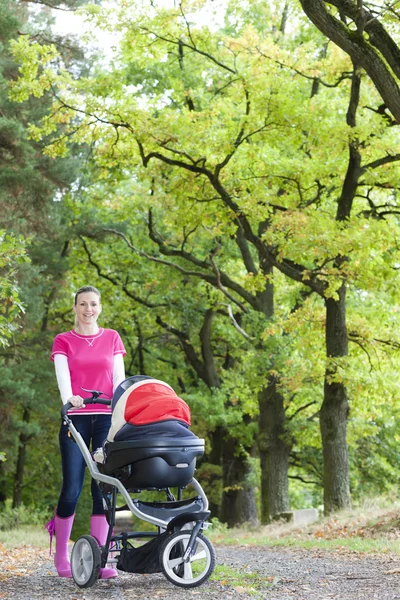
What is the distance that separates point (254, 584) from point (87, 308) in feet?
7.54

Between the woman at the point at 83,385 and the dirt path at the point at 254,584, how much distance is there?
0.43m

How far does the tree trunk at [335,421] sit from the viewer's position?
1423 cm

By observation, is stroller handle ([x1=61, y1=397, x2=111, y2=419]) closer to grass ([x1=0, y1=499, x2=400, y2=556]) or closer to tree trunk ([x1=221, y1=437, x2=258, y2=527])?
grass ([x1=0, y1=499, x2=400, y2=556])

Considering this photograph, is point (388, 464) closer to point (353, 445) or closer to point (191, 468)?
point (353, 445)

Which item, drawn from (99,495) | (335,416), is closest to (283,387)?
(335,416)

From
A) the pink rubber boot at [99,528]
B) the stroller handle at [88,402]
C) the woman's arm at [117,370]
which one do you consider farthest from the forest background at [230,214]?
the pink rubber boot at [99,528]

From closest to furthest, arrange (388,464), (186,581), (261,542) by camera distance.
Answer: (186,581) < (261,542) < (388,464)

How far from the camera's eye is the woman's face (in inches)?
239

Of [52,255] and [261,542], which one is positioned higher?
[52,255]

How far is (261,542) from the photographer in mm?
12156

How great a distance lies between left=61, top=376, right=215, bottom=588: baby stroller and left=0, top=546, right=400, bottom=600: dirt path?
15cm

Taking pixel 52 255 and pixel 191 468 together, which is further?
pixel 52 255

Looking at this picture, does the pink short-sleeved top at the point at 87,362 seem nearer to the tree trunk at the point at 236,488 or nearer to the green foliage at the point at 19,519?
the green foliage at the point at 19,519

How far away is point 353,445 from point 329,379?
27.8 feet
